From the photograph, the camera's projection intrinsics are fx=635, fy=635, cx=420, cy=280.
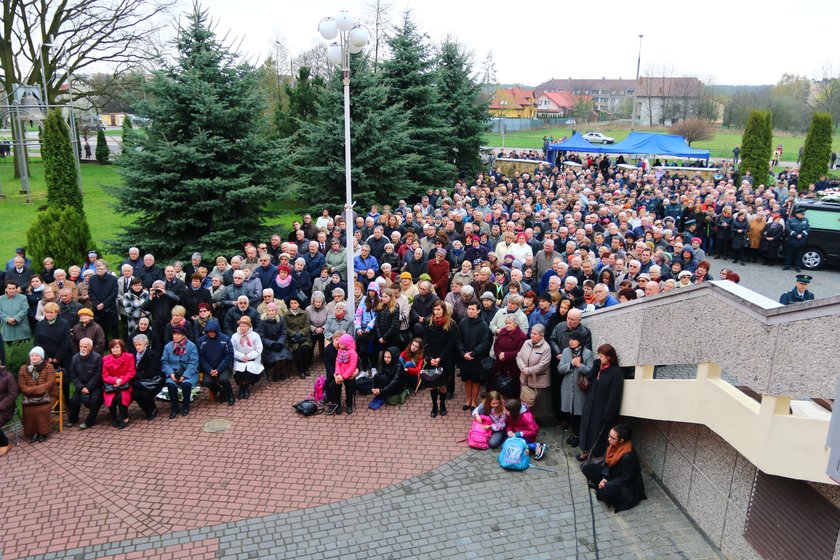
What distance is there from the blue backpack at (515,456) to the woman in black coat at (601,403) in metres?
0.78

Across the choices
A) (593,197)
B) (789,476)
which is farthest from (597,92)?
(789,476)

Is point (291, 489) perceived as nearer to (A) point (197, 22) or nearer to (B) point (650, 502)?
(B) point (650, 502)

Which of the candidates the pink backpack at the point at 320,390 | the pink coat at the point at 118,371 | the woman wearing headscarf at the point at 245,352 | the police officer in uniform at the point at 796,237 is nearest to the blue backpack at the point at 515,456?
the pink backpack at the point at 320,390

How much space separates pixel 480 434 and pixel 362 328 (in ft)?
9.09

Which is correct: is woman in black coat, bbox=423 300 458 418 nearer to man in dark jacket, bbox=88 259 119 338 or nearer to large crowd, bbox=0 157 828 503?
large crowd, bbox=0 157 828 503

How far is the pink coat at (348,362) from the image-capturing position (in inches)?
373

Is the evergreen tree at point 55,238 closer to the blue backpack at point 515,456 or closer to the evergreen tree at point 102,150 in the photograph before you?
the blue backpack at point 515,456

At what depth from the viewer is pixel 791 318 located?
5.06 m

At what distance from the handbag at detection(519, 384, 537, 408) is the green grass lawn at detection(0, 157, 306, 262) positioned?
339 inches

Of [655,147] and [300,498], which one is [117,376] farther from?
[655,147]

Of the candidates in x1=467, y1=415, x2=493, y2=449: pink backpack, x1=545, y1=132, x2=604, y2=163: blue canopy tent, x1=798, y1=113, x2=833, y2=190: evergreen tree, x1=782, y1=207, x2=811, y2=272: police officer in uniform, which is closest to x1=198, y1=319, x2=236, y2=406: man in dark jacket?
x1=467, y1=415, x2=493, y2=449: pink backpack

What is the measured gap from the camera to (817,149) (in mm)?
28094

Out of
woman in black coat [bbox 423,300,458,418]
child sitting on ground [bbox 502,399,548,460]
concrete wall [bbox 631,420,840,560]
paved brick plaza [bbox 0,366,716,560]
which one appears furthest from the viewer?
woman in black coat [bbox 423,300,458,418]

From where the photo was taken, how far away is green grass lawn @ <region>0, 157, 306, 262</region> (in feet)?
59.4
